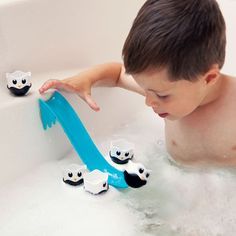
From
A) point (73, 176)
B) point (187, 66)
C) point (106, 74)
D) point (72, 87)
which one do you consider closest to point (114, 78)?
point (106, 74)

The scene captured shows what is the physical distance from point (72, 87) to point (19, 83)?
0.36 ft

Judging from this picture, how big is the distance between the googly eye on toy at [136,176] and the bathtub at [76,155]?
2 centimetres

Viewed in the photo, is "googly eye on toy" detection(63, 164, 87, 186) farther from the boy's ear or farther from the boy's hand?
the boy's ear

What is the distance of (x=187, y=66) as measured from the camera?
Answer: 0.93 meters

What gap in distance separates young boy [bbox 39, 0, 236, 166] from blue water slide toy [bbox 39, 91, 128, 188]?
195 millimetres

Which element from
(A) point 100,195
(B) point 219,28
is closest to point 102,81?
(A) point 100,195

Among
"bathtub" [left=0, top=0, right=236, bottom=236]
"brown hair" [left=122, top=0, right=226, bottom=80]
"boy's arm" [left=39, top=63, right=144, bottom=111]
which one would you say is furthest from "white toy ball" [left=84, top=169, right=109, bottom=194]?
"brown hair" [left=122, top=0, right=226, bottom=80]

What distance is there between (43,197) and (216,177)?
14.2 inches

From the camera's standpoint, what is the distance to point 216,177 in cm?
118

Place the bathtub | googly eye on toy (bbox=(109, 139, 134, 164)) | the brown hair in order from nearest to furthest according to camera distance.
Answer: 1. the brown hair
2. the bathtub
3. googly eye on toy (bbox=(109, 139, 134, 164))

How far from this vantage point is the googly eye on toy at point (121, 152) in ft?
3.99

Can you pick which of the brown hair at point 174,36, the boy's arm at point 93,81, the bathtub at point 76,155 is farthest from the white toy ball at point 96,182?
the brown hair at point 174,36

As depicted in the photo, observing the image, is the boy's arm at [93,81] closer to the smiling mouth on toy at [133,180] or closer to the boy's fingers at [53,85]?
the boy's fingers at [53,85]

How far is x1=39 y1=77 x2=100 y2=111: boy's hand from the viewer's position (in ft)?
3.79
